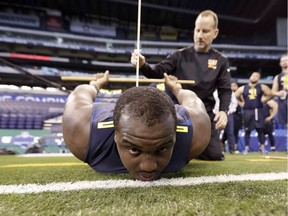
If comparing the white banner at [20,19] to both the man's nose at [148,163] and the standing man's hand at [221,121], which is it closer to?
the standing man's hand at [221,121]

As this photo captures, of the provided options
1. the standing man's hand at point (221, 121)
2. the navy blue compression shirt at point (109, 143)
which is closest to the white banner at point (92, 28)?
the standing man's hand at point (221, 121)

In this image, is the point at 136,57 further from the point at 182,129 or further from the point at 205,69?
the point at 182,129

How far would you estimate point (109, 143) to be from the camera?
1758 mm

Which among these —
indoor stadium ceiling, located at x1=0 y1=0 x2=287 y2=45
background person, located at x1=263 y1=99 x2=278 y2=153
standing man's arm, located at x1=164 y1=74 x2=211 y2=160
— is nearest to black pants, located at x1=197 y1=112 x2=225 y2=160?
standing man's arm, located at x1=164 y1=74 x2=211 y2=160

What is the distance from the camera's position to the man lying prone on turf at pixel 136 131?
142 centimetres

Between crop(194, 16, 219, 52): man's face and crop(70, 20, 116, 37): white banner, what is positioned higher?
crop(70, 20, 116, 37): white banner

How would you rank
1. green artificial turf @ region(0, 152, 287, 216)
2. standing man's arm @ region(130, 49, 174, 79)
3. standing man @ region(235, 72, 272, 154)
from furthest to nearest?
standing man @ region(235, 72, 272, 154) → standing man's arm @ region(130, 49, 174, 79) → green artificial turf @ region(0, 152, 287, 216)

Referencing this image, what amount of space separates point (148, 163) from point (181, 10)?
2654 cm

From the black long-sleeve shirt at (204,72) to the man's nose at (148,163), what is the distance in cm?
206

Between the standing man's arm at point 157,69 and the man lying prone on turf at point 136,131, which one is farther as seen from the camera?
the standing man's arm at point 157,69

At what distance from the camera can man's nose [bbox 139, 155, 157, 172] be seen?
147cm

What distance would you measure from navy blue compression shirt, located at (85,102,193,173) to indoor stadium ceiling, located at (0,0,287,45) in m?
24.0

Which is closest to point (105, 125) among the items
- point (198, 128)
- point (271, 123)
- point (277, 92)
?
point (198, 128)

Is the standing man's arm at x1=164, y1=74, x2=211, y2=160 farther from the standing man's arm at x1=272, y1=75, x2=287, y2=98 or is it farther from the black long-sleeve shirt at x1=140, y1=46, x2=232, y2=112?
the standing man's arm at x1=272, y1=75, x2=287, y2=98
